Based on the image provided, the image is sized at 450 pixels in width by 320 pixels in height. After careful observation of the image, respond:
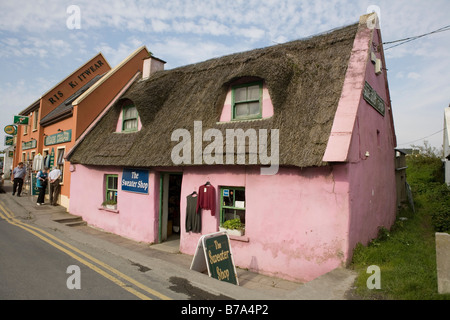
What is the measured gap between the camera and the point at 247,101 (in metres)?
8.51

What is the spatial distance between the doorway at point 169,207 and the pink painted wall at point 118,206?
226 mm

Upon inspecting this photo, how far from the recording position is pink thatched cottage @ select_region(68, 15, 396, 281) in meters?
6.39

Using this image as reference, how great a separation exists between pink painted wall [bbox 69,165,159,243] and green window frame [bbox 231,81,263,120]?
3.72 metres

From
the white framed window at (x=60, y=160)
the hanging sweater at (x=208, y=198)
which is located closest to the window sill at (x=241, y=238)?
the hanging sweater at (x=208, y=198)

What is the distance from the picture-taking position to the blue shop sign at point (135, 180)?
1005cm

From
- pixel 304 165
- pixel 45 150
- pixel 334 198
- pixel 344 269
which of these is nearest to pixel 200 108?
pixel 304 165

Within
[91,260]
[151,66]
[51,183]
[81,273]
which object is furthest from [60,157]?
[81,273]

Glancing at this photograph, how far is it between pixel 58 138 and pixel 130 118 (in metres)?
5.82

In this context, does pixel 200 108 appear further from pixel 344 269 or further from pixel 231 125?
pixel 344 269

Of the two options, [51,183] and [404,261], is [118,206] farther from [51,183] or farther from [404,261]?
[404,261]

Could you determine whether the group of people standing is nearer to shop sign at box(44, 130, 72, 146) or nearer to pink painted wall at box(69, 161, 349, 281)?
shop sign at box(44, 130, 72, 146)

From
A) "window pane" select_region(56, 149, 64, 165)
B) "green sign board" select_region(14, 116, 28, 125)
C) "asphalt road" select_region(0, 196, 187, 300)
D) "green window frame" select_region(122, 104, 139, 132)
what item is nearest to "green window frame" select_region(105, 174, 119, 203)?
"green window frame" select_region(122, 104, 139, 132)

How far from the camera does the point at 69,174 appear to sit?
1388cm

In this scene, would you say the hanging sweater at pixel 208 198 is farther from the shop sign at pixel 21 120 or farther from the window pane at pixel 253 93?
the shop sign at pixel 21 120
